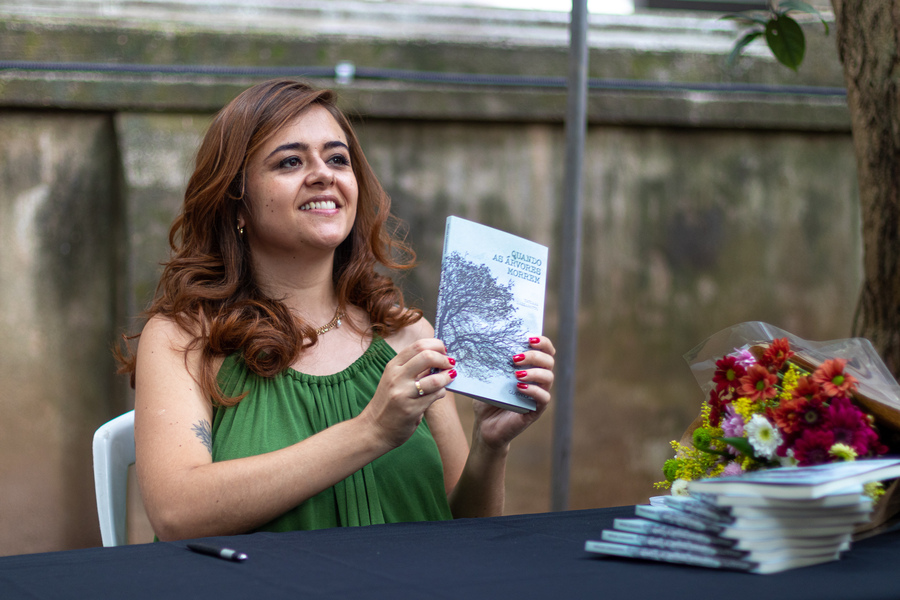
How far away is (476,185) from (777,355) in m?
2.98

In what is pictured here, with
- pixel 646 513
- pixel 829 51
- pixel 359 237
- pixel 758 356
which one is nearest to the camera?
pixel 646 513

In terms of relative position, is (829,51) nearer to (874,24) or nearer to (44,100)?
(874,24)

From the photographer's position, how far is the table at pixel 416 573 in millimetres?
1116

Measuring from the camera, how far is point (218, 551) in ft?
4.33

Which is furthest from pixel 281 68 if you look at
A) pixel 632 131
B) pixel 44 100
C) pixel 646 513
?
pixel 646 513

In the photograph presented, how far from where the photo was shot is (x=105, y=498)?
6.68 feet

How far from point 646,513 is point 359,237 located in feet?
4.44

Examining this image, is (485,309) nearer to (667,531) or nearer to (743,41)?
(667,531)

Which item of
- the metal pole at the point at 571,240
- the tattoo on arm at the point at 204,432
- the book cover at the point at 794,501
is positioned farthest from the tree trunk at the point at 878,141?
the tattoo on arm at the point at 204,432

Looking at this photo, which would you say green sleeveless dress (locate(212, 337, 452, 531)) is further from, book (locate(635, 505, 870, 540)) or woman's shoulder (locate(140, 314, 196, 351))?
book (locate(635, 505, 870, 540))

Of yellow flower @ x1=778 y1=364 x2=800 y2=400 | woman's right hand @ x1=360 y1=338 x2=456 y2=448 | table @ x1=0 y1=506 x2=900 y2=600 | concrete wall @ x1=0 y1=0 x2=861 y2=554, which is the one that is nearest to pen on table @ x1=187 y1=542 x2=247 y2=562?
table @ x1=0 y1=506 x2=900 y2=600

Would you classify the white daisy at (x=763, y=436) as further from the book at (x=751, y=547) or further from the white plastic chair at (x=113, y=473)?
the white plastic chair at (x=113, y=473)

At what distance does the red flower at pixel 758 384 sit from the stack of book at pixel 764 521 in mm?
136

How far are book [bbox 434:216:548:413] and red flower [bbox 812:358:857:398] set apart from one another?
0.59 m
